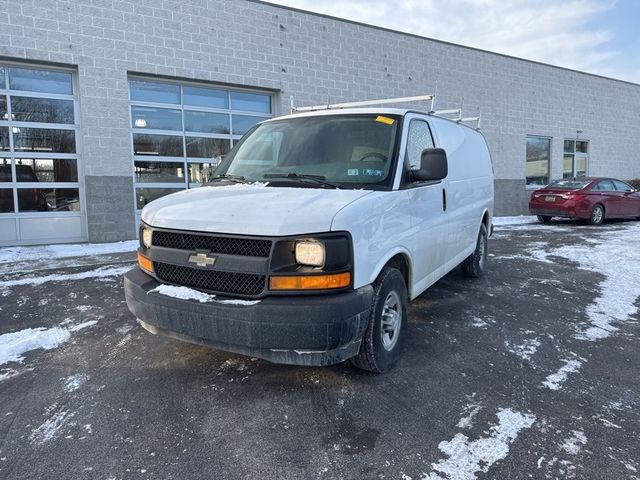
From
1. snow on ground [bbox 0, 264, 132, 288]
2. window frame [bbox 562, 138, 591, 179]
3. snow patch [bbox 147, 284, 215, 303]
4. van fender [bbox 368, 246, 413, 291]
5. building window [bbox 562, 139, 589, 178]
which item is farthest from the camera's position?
building window [bbox 562, 139, 589, 178]

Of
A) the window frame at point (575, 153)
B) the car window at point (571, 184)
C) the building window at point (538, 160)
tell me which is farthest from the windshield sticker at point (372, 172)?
the window frame at point (575, 153)

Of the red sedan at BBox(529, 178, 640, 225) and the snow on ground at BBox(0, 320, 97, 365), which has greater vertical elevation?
the red sedan at BBox(529, 178, 640, 225)

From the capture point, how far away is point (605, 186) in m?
14.4

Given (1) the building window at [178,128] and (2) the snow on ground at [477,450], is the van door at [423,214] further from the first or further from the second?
(1) the building window at [178,128]

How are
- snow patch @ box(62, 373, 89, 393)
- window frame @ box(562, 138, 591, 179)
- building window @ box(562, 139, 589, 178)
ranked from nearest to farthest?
snow patch @ box(62, 373, 89, 393), window frame @ box(562, 138, 591, 179), building window @ box(562, 139, 589, 178)

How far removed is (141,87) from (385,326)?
30.3ft

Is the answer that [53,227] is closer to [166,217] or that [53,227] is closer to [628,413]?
[166,217]

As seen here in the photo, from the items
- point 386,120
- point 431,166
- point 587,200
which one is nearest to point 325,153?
point 386,120

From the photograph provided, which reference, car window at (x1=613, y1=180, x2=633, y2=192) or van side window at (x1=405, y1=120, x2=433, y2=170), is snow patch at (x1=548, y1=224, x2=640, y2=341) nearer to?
van side window at (x1=405, y1=120, x2=433, y2=170)

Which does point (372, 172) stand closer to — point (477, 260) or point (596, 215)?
point (477, 260)

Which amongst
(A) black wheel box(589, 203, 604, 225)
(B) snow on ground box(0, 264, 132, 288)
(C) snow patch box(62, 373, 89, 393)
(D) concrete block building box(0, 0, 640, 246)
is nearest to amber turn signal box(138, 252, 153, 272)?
(C) snow patch box(62, 373, 89, 393)

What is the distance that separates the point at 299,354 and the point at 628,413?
2183 millimetres

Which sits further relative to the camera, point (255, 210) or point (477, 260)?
point (477, 260)

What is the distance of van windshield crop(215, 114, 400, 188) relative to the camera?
3.65m
